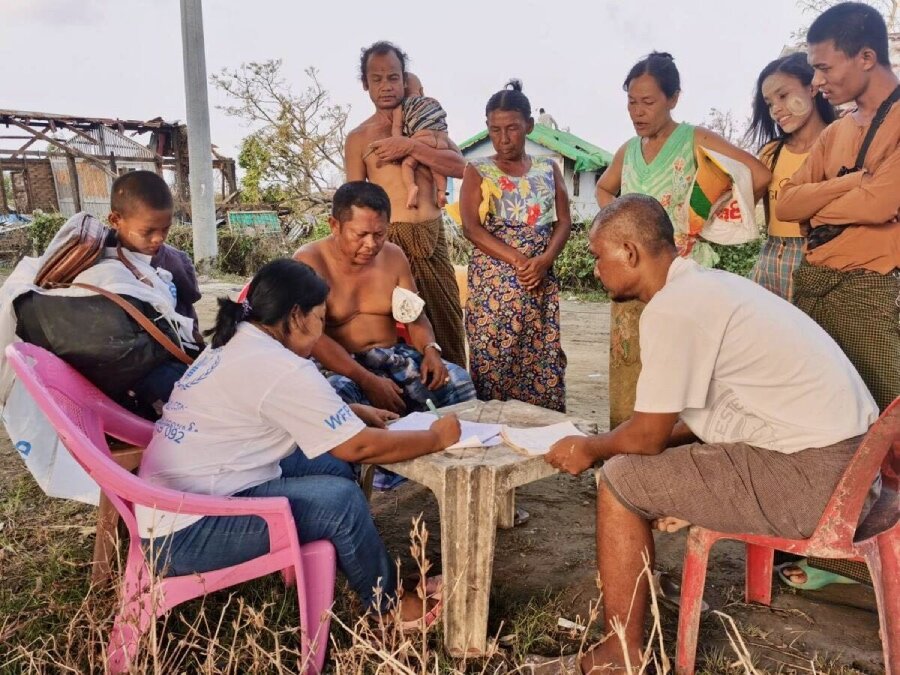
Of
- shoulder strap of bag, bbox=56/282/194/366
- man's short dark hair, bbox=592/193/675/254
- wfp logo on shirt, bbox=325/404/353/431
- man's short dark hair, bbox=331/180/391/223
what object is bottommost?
wfp logo on shirt, bbox=325/404/353/431

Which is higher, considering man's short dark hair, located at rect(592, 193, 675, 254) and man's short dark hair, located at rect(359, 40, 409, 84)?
man's short dark hair, located at rect(359, 40, 409, 84)

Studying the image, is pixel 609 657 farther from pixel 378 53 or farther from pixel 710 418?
pixel 378 53

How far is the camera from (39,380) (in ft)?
7.07

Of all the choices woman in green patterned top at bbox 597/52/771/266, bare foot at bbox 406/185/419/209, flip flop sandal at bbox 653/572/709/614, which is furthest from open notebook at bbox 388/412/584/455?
bare foot at bbox 406/185/419/209

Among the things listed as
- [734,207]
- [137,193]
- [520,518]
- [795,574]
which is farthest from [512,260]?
[795,574]

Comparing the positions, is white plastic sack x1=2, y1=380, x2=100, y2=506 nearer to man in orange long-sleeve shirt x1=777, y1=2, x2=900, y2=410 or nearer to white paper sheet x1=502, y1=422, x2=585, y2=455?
white paper sheet x1=502, y1=422, x2=585, y2=455

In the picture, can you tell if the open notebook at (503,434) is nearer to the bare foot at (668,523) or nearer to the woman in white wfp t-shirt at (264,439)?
the woman in white wfp t-shirt at (264,439)

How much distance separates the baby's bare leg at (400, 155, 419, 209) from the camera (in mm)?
3904

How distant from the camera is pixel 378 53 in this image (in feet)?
12.9

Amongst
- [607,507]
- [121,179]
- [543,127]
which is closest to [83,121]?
[543,127]

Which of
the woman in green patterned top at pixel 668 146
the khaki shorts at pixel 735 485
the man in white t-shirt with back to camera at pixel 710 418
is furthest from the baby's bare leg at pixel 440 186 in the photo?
the khaki shorts at pixel 735 485

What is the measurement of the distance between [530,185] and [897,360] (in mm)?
1880

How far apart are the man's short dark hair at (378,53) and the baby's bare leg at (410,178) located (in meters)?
0.54

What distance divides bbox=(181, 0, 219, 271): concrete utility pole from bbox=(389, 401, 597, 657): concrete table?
33.2 ft
